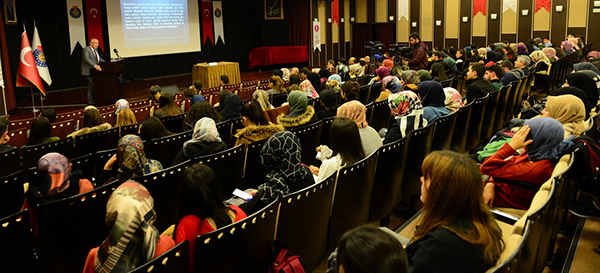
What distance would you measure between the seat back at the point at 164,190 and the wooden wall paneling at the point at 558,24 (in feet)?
55.9

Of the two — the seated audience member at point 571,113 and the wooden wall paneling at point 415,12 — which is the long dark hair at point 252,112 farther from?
the wooden wall paneling at point 415,12

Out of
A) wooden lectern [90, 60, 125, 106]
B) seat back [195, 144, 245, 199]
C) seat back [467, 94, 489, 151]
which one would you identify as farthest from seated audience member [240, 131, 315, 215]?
wooden lectern [90, 60, 125, 106]

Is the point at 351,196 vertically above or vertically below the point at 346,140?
below

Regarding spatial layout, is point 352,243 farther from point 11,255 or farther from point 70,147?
point 70,147

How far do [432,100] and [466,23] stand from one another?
14623 mm

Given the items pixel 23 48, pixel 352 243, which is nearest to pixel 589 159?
pixel 352 243

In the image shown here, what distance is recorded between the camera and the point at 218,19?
615 inches

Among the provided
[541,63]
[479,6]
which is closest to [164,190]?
[541,63]

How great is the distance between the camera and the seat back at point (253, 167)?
371cm

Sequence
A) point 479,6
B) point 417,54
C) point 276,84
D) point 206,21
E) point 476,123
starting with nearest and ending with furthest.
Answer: point 476,123 → point 276,84 → point 417,54 → point 206,21 → point 479,6

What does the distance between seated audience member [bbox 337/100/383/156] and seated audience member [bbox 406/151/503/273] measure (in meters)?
1.77

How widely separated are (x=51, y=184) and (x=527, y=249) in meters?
2.71

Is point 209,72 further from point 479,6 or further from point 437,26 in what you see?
point 479,6

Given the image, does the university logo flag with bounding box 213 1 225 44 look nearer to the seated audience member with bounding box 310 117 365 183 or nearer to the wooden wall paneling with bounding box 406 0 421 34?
the wooden wall paneling with bounding box 406 0 421 34
